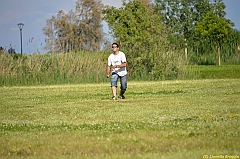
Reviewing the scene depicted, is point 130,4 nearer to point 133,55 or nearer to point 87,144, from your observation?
point 133,55

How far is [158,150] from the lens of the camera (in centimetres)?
760

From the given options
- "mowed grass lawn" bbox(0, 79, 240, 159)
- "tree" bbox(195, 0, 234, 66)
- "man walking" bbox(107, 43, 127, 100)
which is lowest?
"mowed grass lawn" bbox(0, 79, 240, 159)

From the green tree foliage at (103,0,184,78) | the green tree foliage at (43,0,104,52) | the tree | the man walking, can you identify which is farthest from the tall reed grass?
the green tree foliage at (43,0,104,52)

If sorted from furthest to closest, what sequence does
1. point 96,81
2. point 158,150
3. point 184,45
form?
point 184,45
point 96,81
point 158,150

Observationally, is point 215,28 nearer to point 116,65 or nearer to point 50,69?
point 50,69

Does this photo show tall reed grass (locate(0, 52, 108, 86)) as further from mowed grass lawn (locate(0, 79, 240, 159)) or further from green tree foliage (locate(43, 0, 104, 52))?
green tree foliage (locate(43, 0, 104, 52))

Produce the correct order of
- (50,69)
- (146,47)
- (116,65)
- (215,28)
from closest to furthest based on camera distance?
(116,65)
(50,69)
(146,47)
(215,28)

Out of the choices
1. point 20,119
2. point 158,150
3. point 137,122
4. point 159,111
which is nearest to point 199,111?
point 159,111

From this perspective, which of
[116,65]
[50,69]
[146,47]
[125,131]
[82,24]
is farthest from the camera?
[82,24]

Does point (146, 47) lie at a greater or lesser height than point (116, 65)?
greater

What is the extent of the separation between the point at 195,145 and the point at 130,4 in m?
35.3

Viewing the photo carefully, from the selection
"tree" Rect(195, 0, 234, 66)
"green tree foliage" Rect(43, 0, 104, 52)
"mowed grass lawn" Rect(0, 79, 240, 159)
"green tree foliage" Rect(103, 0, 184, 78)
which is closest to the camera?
"mowed grass lawn" Rect(0, 79, 240, 159)

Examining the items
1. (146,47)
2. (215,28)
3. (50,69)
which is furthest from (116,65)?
(215,28)

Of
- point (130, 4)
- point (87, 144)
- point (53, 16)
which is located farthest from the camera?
point (53, 16)
